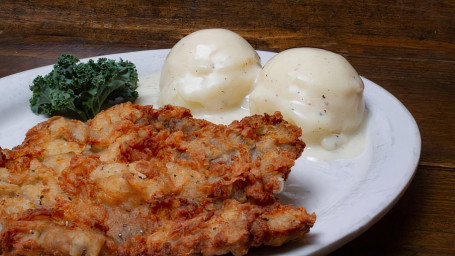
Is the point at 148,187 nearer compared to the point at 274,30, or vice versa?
the point at 148,187

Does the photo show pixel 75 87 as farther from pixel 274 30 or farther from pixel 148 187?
pixel 274 30

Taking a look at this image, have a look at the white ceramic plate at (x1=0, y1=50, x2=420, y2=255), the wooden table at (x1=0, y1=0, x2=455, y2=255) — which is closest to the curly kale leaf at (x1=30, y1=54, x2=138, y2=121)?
the white ceramic plate at (x1=0, y1=50, x2=420, y2=255)

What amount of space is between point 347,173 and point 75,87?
153 cm

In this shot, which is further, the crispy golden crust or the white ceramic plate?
the white ceramic plate

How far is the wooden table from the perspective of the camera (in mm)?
4457

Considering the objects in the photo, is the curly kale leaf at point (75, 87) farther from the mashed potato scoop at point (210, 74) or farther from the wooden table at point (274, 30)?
the wooden table at point (274, 30)

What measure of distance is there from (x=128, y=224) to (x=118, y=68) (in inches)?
63.4

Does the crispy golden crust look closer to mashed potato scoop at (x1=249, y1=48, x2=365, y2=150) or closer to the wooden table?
mashed potato scoop at (x1=249, y1=48, x2=365, y2=150)

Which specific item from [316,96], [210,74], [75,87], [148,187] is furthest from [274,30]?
[148,187]

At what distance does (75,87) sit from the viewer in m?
3.30

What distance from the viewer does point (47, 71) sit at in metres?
3.66

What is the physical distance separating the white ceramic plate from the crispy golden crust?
19 centimetres

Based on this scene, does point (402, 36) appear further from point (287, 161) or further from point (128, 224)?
point (128, 224)

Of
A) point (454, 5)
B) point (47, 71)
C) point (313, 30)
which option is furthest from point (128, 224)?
point (454, 5)
